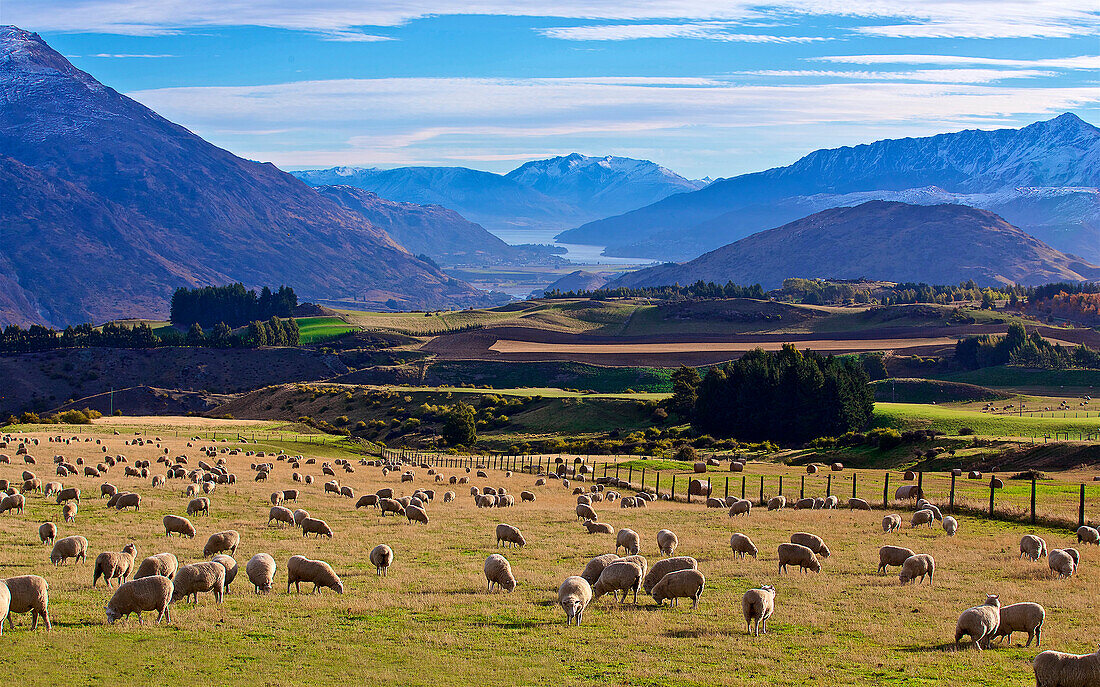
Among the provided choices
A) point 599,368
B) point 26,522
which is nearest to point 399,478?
point 26,522

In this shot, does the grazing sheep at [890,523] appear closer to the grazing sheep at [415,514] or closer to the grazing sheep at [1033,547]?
the grazing sheep at [1033,547]

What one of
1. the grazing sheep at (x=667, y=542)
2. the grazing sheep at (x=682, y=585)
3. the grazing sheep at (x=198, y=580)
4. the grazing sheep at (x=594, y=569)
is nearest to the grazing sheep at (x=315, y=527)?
the grazing sheep at (x=198, y=580)

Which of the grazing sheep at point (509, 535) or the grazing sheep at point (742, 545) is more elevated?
the grazing sheep at point (742, 545)

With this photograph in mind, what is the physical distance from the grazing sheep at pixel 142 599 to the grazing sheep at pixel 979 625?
13890 mm

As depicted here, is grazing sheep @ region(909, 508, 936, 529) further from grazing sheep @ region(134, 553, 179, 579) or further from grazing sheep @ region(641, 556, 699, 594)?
grazing sheep @ region(134, 553, 179, 579)

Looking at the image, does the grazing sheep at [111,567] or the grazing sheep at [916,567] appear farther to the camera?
the grazing sheep at [916,567]

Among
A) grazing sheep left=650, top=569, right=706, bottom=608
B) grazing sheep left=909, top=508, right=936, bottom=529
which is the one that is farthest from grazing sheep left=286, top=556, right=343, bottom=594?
grazing sheep left=909, top=508, right=936, bottom=529

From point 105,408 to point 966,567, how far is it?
135 m

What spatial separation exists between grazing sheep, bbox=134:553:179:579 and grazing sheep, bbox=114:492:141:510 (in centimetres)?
1189

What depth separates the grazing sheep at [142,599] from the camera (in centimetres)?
1786

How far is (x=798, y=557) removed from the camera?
2409 centimetres

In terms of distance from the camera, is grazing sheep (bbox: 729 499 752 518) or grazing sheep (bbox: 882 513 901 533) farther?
grazing sheep (bbox: 729 499 752 518)

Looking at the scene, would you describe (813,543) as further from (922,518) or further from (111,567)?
(111,567)

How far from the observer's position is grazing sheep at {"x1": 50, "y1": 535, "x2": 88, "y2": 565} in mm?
22406
